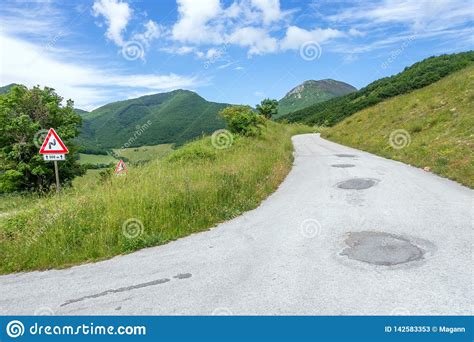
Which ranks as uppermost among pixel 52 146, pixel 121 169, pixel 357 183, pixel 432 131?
pixel 432 131

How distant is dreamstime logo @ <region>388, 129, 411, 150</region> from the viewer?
17.7 m

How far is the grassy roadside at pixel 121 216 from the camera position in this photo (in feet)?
19.5

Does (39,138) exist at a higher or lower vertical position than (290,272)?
higher

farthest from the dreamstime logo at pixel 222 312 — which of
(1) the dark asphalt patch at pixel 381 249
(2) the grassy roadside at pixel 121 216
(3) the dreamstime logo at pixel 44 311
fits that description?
(2) the grassy roadside at pixel 121 216

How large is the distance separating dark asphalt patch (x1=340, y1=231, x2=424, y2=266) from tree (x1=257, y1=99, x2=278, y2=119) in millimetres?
51671

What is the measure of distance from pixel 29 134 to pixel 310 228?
27.6 metres

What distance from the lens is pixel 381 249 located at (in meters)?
4.98

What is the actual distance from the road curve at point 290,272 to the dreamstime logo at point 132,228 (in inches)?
25.5

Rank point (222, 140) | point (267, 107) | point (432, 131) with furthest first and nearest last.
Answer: point (267, 107) < point (222, 140) < point (432, 131)

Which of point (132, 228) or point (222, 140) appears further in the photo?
point (222, 140)

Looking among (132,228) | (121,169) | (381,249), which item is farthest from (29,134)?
(381,249)

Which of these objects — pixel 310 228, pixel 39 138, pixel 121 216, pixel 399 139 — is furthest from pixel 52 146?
pixel 39 138
